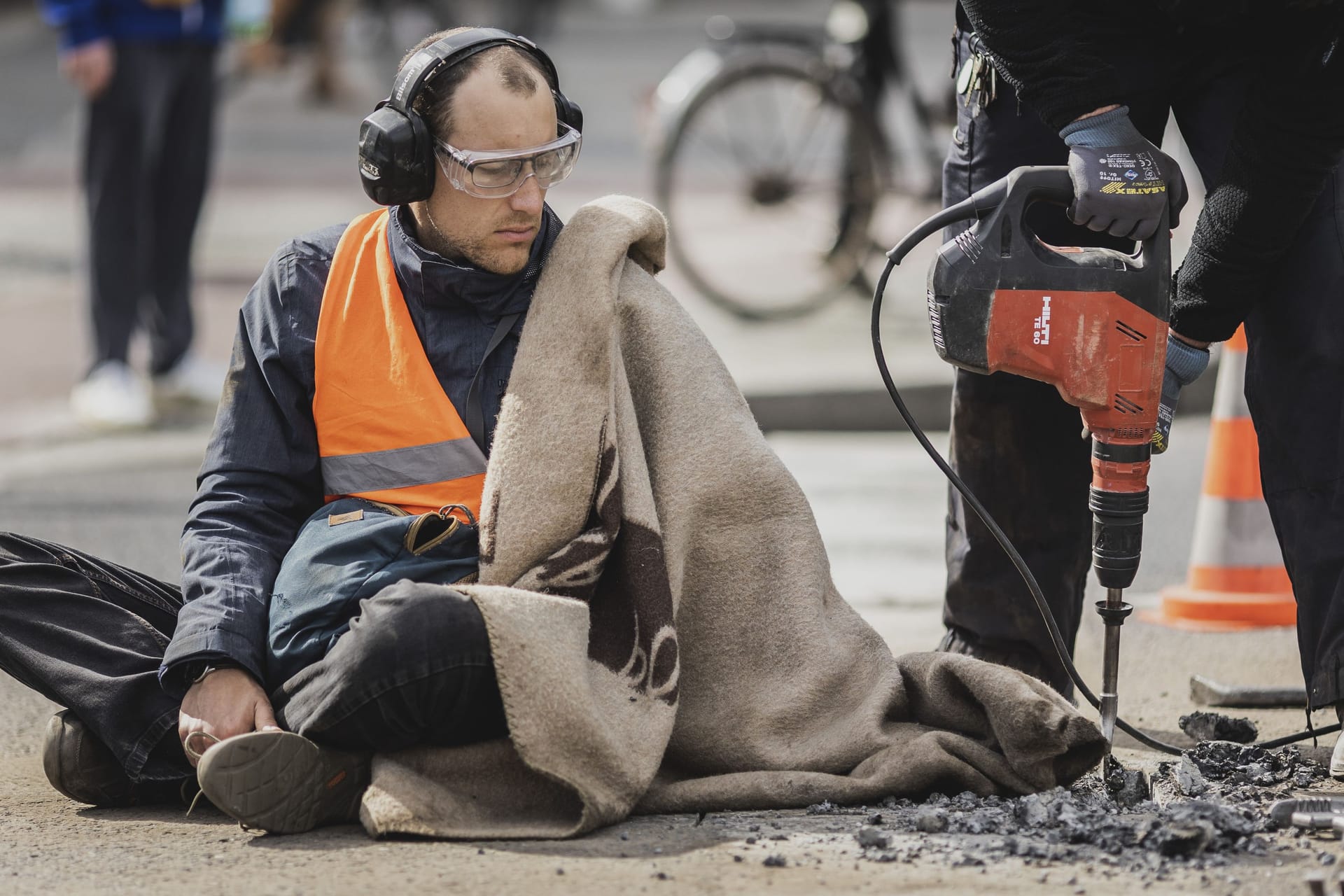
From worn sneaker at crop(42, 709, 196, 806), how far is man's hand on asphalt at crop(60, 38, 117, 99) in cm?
393

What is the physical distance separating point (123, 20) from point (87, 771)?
4187 mm

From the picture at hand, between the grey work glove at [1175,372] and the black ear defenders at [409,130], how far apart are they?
111 cm

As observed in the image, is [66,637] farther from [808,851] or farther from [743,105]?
[743,105]

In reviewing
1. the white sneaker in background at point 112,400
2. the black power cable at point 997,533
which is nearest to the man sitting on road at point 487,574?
the black power cable at point 997,533

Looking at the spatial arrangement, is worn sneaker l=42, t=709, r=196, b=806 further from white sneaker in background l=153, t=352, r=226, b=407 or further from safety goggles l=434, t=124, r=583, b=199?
white sneaker in background l=153, t=352, r=226, b=407

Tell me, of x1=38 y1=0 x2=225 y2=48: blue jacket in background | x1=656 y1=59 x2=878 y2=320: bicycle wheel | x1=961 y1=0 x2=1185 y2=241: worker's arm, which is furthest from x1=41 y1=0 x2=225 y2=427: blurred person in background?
x1=961 y1=0 x2=1185 y2=241: worker's arm

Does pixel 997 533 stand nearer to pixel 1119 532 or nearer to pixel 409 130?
pixel 1119 532

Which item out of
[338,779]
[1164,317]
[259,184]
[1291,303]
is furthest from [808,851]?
[259,184]

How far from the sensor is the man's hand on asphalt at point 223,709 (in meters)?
2.91

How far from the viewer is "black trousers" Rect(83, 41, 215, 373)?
259 inches

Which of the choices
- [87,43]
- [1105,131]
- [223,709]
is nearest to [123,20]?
[87,43]

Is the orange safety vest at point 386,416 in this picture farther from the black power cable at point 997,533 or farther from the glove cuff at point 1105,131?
the glove cuff at point 1105,131

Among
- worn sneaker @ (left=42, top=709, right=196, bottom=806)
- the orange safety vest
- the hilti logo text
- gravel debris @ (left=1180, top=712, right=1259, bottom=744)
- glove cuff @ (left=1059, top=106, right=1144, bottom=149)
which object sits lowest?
gravel debris @ (left=1180, top=712, right=1259, bottom=744)

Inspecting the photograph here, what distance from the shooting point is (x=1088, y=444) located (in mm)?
3490
